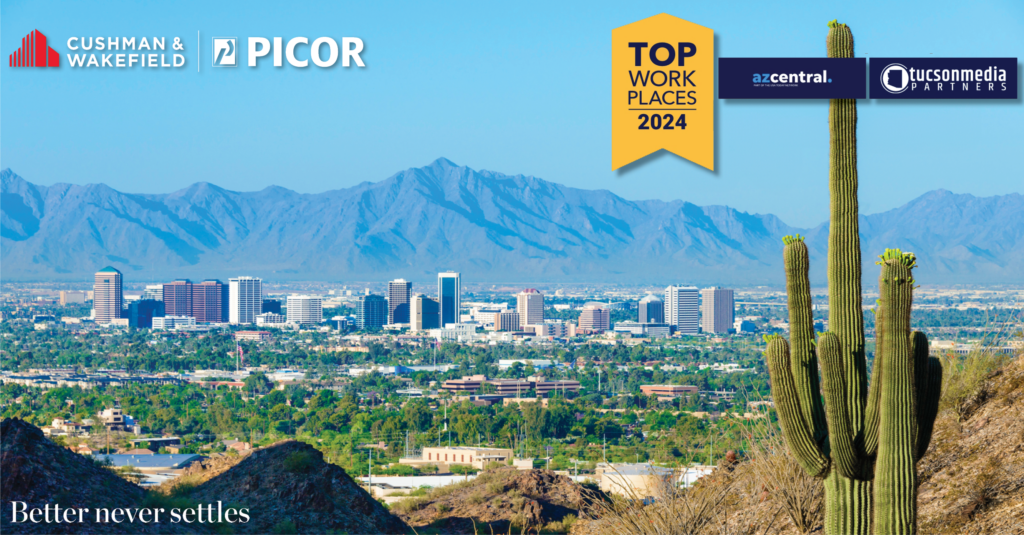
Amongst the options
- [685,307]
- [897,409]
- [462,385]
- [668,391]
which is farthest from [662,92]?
[685,307]

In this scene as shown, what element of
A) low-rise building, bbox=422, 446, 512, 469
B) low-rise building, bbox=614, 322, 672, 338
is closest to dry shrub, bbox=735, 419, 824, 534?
low-rise building, bbox=422, 446, 512, 469

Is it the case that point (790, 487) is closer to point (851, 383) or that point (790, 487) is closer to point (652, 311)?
point (851, 383)

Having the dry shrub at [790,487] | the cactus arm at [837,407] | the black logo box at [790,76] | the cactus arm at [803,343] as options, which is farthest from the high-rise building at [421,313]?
the cactus arm at [837,407]

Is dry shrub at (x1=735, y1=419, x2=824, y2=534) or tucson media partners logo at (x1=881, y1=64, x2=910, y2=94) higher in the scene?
tucson media partners logo at (x1=881, y1=64, x2=910, y2=94)

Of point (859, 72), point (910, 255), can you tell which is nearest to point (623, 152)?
point (859, 72)

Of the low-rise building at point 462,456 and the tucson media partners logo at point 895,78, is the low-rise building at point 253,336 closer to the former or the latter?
the low-rise building at point 462,456

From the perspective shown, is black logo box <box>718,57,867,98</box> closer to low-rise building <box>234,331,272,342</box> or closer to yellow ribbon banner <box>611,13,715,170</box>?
yellow ribbon banner <box>611,13,715,170</box>
